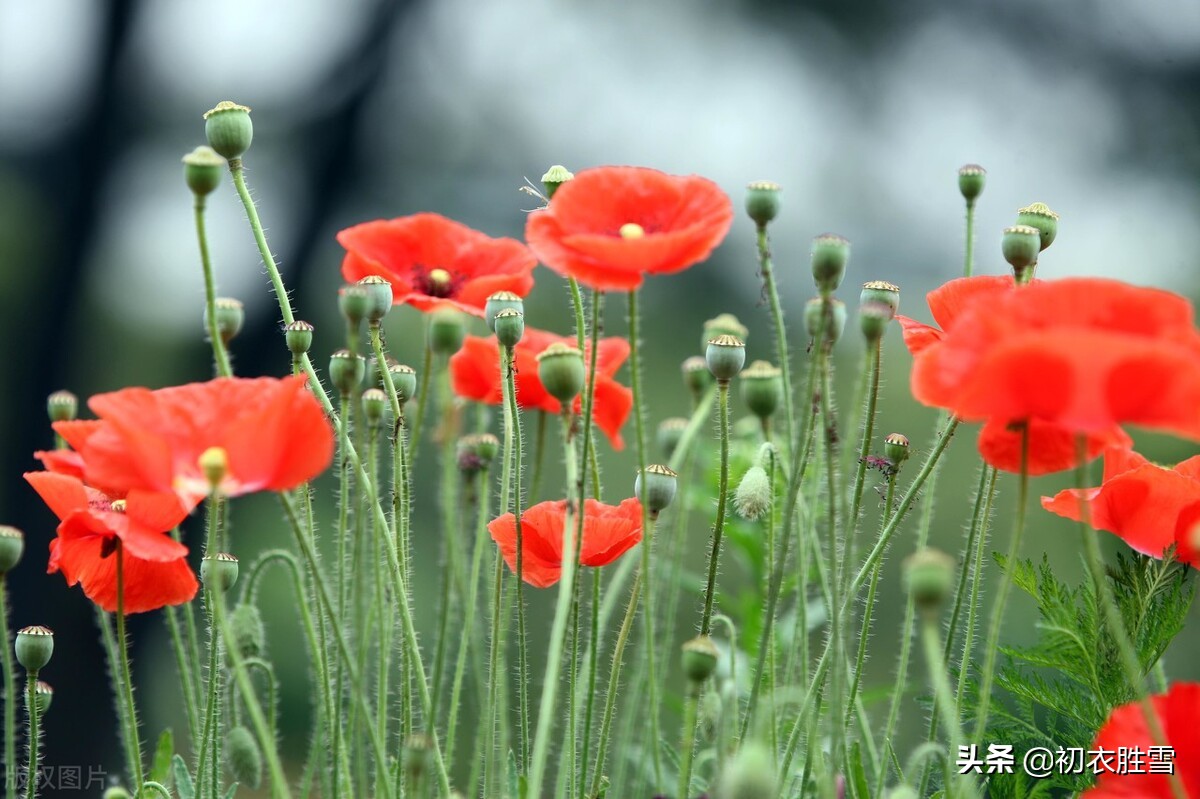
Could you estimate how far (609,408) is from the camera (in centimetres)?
128

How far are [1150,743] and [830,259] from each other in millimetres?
351

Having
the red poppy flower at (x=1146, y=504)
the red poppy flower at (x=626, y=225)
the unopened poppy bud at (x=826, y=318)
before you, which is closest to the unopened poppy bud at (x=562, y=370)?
the red poppy flower at (x=626, y=225)

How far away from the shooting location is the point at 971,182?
1.14m

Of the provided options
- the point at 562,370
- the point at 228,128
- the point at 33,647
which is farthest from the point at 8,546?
the point at 562,370

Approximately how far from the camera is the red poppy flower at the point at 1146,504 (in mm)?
965

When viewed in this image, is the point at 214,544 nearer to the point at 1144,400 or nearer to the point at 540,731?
the point at 540,731

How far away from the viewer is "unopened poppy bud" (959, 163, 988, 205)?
1.14 metres

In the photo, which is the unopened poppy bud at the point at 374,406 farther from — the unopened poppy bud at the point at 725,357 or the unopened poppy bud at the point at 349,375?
the unopened poppy bud at the point at 725,357

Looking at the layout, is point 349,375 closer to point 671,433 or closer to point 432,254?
point 432,254

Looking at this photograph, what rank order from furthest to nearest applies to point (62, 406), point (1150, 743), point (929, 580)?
point (62, 406)
point (1150, 743)
point (929, 580)

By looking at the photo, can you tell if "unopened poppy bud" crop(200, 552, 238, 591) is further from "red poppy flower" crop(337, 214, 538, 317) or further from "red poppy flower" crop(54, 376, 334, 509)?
"red poppy flower" crop(337, 214, 538, 317)

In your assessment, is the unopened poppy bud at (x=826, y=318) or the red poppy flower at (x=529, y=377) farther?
the red poppy flower at (x=529, y=377)

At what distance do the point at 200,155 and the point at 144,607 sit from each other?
36 cm

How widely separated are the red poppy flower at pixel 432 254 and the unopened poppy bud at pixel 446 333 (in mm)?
396
